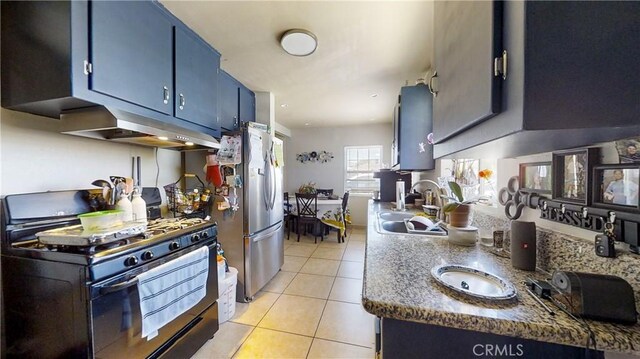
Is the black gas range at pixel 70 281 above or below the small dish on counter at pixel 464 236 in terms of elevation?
below

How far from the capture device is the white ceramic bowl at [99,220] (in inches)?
44.6

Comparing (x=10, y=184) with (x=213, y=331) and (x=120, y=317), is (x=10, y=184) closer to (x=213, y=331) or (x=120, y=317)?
(x=120, y=317)

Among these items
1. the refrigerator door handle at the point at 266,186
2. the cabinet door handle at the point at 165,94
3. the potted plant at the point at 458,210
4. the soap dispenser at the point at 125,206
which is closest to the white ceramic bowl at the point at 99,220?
the soap dispenser at the point at 125,206

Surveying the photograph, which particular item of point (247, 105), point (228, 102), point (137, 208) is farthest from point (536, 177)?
point (247, 105)

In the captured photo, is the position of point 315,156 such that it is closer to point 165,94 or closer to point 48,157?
point 165,94

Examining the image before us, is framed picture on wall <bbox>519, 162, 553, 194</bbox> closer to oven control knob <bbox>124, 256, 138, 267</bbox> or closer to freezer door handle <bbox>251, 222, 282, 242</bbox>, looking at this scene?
oven control knob <bbox>124, 256, 138, 267</bbox>

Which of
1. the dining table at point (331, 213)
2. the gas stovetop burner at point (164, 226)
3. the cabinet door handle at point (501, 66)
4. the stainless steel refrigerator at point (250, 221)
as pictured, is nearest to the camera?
the cabinet door handle at point (501, 66)

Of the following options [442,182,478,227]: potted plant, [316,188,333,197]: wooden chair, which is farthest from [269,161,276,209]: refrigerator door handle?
[316,188,333,197]: wooden chair

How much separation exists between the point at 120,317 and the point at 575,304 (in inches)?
67.7

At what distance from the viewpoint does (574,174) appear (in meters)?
0.76

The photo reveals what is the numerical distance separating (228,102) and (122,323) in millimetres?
2010

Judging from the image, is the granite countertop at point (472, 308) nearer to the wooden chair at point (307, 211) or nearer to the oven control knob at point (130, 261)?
the oven control knob at point (130, 261)

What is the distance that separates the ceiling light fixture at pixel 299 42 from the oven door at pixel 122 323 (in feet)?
5.82

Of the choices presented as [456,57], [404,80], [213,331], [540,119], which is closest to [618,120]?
[540,119]
